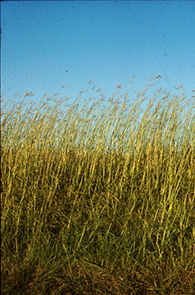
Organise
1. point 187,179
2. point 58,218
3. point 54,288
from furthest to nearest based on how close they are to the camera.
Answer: point 187,179 → point 58,218 → point 54,288

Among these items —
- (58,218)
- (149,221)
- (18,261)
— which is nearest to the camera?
(18,261)

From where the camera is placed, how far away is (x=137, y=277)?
2.05 metres

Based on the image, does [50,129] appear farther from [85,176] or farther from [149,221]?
[149,221]

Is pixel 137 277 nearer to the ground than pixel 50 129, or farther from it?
nearer to the ground

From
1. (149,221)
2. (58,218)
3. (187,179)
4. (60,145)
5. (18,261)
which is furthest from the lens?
(60,145)

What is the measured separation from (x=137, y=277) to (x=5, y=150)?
1.55 metres

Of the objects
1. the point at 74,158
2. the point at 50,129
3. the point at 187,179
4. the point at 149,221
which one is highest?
the point at 50,129

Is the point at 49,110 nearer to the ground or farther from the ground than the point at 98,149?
farther from the ground

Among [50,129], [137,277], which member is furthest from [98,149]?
[137,277]

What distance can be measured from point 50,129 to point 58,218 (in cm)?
87

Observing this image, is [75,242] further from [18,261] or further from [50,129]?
[50,129]

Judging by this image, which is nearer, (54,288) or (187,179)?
(54,288)

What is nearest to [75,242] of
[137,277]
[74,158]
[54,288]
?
[54,288]

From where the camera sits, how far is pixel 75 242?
215 centimetres
